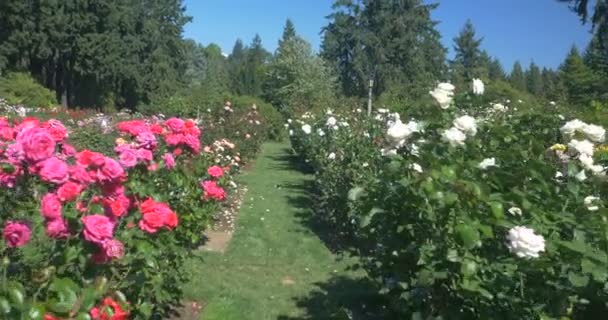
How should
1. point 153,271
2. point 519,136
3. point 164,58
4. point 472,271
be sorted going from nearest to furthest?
point 472,271, point 153,271, point 519,136, point 164,58

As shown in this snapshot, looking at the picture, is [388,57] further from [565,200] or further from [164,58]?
[565,200]

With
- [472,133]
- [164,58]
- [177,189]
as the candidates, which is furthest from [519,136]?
[164,58]

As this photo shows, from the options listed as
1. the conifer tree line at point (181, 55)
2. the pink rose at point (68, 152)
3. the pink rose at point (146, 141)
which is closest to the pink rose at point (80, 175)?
the pink rose at point (68, 152)

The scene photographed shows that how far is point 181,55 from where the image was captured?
48719 millimetres

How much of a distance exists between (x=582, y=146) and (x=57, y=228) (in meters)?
2.50

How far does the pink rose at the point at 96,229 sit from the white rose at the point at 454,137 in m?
1.72

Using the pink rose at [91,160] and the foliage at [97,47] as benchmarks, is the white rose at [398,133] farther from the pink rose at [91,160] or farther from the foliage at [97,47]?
the foliage at [97,47]

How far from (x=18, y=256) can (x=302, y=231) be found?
567cm

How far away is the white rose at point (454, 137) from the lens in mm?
3129

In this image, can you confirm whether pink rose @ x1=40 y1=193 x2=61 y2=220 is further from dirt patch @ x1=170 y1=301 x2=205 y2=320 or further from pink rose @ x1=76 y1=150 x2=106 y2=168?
dirt patch @ x1=170 y1=301 x2=205 y2=320

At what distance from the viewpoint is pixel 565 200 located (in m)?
3.07

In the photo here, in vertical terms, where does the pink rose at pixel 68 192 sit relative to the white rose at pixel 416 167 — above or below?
below

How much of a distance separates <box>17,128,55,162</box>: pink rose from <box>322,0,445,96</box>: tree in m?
50.4

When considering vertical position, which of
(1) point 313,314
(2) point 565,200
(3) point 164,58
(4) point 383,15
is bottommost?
(1) point 313,314
